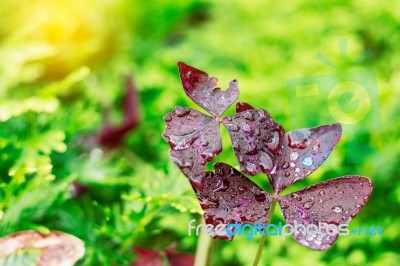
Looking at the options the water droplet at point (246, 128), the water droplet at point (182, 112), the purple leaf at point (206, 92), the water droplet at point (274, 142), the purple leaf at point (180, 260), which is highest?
the purple leaf at point (206, 92)

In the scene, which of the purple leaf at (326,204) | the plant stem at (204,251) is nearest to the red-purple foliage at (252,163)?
the purple leaf at (326,204)

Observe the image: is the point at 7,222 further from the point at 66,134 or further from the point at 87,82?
the point at 87,82

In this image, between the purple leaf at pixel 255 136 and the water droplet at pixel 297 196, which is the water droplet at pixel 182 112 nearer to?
the purple leaf at pixel 255 136

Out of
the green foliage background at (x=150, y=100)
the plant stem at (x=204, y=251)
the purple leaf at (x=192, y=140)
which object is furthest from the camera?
the green foliage background at (x=150, y=100)

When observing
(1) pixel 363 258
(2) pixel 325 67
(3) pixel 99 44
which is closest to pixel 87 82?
(3) pixel 99 44

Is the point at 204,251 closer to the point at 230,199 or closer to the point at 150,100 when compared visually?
the point at 230,199

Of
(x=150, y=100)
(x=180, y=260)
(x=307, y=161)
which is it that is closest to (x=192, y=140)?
(x=307, y=161)

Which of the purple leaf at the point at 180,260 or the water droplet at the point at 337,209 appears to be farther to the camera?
the purple leaf at the point at 180,260
